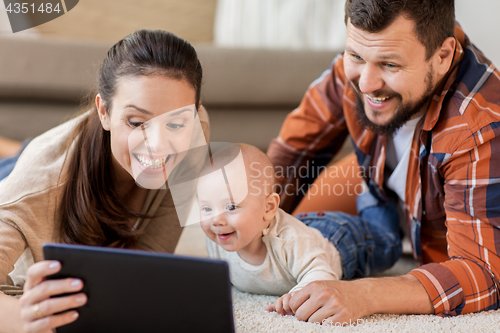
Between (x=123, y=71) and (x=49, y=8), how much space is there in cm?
135

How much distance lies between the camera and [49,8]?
1945 mm

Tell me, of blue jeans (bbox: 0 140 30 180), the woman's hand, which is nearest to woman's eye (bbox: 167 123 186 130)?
the woman's hand

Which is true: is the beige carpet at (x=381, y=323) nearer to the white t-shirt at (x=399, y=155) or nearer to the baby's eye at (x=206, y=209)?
the baby's eye at (x=206, y=209)

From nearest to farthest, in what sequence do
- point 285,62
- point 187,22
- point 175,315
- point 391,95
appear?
point 175,315, point 391,95, point 285,62, point 187,22

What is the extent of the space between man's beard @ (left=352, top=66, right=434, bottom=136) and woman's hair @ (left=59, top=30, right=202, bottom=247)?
44 centimetres

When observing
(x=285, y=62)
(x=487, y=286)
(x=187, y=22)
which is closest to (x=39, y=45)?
(x=187, y=22)

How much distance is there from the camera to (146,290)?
631 mm

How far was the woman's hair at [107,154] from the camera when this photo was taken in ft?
2.81

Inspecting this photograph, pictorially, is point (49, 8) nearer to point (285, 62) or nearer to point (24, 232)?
point (285, 62)

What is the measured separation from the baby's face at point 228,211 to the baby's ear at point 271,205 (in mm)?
22

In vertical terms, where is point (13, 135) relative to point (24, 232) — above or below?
below

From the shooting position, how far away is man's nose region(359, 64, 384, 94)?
3.32 ft

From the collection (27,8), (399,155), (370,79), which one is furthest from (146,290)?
(27,8)

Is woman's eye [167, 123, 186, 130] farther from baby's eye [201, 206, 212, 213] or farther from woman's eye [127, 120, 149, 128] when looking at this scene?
baby's eye [201, 206, 212, 213]
